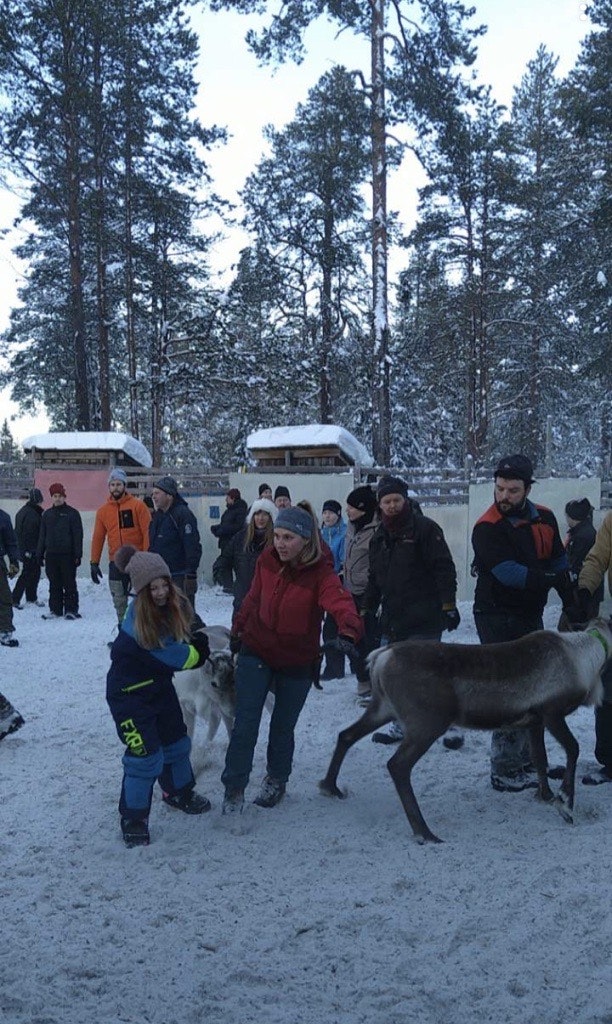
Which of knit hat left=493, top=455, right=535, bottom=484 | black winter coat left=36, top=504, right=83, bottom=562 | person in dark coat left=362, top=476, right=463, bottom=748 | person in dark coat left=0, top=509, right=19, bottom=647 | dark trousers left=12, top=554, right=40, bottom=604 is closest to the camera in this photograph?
knit hat left=493, top=455, right=535, bottom=484

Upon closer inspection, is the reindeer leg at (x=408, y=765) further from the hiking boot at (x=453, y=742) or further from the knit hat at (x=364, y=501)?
the knit hat at (x=364, y=501)

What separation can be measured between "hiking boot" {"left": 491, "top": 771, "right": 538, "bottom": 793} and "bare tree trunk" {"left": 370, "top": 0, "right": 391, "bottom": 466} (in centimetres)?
1049

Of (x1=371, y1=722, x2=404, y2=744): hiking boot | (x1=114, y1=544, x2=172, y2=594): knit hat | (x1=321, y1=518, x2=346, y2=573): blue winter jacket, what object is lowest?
(x1=371, y1=722, x2=404, y2=744): hiking boot

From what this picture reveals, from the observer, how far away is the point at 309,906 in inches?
143

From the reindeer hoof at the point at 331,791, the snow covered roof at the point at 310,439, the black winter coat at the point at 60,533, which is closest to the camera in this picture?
the reindeer hoof at the point at 331,791

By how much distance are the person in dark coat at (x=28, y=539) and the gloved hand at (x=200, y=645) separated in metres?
8.67

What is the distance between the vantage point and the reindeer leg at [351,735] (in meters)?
4.67

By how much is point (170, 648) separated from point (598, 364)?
18.0 meters

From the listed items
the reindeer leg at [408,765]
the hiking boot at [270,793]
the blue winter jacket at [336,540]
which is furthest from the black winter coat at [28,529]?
the reindeer leg at [408,765]

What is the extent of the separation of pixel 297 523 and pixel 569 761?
1986mm

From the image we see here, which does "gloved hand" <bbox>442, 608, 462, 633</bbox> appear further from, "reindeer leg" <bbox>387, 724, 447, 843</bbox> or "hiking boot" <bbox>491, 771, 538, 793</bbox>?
"reindeer leg" <bbox>387, 724, 447, 843</bbox>

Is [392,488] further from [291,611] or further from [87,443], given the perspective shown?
[87,443]

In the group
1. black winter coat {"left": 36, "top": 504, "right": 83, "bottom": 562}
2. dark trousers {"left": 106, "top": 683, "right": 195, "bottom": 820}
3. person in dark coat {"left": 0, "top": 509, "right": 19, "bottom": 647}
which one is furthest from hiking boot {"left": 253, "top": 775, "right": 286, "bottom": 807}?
black winter coat {"left": 36, "top": 504, "right": 83, "bottom": 562}

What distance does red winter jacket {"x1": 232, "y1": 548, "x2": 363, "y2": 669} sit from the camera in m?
4.64
